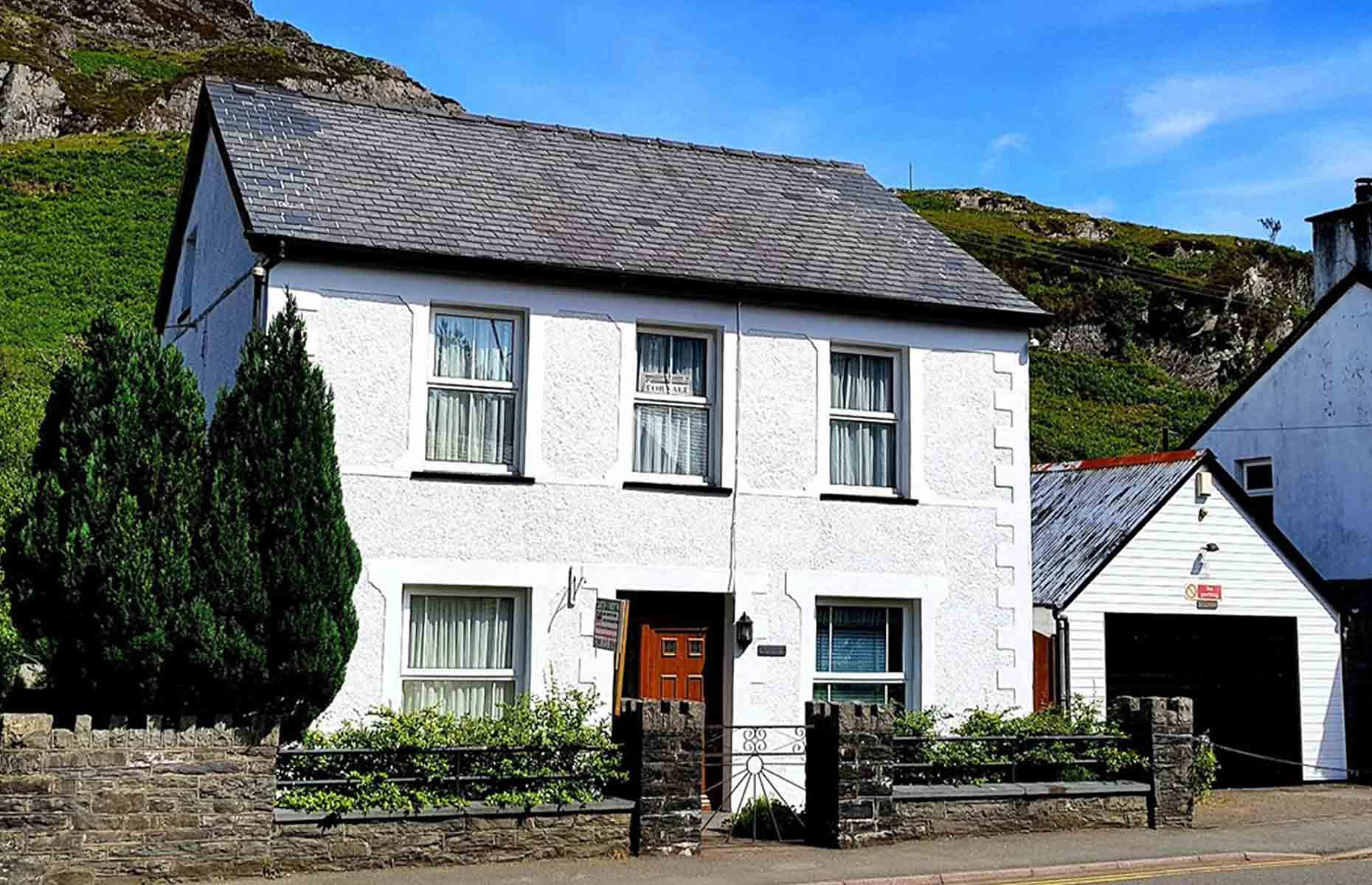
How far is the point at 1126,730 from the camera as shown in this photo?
1537 cm

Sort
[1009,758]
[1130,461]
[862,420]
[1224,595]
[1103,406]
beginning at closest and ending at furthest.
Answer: [1009,758] < [862,420] < [1224,595] < [1130,461] < [1103,406]

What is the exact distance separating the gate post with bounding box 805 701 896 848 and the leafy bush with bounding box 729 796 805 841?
507mm

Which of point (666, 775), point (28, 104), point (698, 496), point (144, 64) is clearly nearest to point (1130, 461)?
point (698, 496)

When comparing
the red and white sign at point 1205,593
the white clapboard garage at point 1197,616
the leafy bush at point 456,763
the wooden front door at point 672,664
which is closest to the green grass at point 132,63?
the white clapboard garage at point 1197,616

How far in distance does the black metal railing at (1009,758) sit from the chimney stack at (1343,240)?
1333 cm

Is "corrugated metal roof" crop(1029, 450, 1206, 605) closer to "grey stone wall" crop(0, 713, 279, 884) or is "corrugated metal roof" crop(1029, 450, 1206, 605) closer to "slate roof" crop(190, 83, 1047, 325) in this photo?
"slate roof" crop(190, 83, 1047, 325)

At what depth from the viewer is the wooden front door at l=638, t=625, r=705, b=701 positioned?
15.5 metres

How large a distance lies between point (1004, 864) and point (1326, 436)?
44.5 ft

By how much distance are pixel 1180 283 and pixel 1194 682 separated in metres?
54.9

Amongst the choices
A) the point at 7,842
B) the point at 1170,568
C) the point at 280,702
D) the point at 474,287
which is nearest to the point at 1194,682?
the point at 1170,568

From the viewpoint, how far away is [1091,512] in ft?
69.4

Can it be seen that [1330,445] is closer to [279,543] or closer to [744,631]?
[744,631]

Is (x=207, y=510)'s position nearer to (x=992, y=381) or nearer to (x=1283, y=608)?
(x=992, y=381)

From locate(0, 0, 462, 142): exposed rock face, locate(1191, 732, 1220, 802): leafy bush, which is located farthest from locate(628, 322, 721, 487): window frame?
locate(0, 0, 462, 142): exposed rock face
